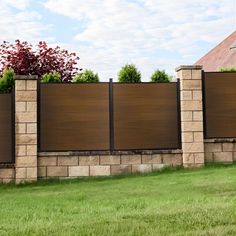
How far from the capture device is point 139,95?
1167cm

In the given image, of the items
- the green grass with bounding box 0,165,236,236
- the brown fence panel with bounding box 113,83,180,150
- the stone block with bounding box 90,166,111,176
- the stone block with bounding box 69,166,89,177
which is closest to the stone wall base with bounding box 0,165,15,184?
the green grass with bounding box 0,165,236,236

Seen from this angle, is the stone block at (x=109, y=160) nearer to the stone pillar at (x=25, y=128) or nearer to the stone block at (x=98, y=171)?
the stone block at (x=98, y=171)

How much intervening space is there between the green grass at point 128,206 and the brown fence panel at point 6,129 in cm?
113

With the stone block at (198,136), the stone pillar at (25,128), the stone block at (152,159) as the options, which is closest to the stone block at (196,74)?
the stone block at (198,136)

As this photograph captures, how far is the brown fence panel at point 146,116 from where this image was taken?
1158 cm

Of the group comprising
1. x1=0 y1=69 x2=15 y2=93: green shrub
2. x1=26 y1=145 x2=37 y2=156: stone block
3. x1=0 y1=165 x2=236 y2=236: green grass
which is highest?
x1=0 y1=69 x2=15 y2=93: green shrub

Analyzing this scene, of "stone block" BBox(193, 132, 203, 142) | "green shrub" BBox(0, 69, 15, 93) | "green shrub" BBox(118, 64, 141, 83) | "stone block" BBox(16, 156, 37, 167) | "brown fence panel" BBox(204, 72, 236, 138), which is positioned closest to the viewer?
"stone block" BBox(16, 156, 37, 167)

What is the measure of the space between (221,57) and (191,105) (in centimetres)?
1577

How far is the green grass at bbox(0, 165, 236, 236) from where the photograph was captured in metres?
5.50

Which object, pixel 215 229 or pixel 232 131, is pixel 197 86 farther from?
pixel 215 229

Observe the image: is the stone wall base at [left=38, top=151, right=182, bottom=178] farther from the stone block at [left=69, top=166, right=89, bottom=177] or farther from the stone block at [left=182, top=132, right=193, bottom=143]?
the stone block at [left=182, top=132, right=193, bottom=143]

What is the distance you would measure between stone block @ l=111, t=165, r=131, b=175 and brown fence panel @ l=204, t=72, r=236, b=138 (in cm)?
211

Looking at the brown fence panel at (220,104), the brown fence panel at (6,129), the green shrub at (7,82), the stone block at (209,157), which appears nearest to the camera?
the brown fence panel at (6,129)

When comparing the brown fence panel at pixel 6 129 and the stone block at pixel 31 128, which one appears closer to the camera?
the stone block at pixel 31 128
